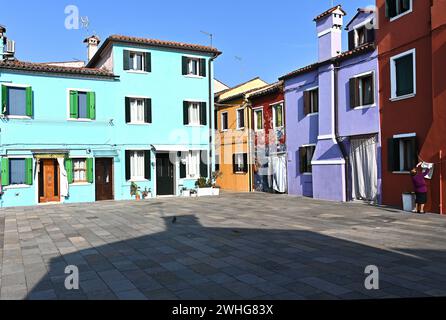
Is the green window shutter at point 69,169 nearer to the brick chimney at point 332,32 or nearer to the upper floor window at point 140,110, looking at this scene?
the upper floor window at point 140,110

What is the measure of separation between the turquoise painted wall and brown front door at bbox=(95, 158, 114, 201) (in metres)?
0.33

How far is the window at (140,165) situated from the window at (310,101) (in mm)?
8470

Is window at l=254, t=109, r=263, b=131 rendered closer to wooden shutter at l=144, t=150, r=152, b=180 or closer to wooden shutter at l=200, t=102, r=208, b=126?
wooden shutter at l=200, t=102, r=208, b=126

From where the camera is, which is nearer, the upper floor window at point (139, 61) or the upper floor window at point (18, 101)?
the upper floor window at point (18, 101)

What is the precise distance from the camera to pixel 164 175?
21.3 meters

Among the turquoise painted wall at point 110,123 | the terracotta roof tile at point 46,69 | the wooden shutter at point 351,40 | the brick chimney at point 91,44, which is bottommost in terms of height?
the turquoise painted wall at point 110,123

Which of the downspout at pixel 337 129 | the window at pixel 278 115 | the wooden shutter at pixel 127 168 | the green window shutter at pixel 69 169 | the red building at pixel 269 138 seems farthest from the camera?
the window at pixel 278 115

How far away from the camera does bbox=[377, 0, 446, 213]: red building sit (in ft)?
41.1

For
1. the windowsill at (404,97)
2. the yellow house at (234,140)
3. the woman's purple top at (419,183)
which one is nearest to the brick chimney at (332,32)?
the windowsill at (404,97)

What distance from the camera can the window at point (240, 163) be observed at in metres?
25.4
